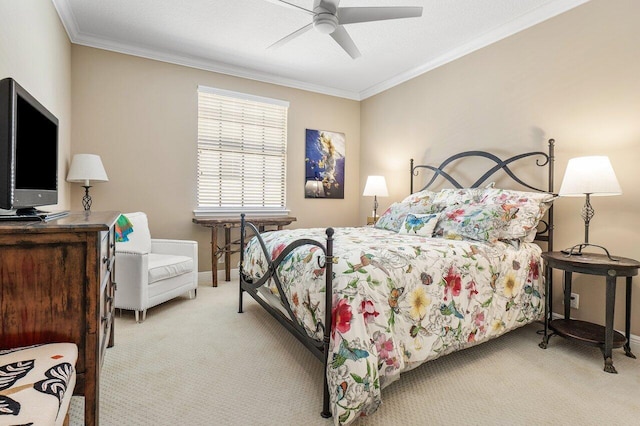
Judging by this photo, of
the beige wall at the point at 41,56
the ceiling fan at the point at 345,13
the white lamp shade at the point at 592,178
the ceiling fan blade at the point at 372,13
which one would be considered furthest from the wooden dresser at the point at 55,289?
the white lamp shade at the point at 592,178

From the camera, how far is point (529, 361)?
218 cm

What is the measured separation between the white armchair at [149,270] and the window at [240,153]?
80 centimetres

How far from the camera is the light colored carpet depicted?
1.60 m

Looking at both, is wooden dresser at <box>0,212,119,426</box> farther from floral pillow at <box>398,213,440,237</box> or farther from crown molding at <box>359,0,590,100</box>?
crown molding at <box>359,0,590,100</box>

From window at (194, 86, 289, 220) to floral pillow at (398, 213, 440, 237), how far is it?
84.6 inches

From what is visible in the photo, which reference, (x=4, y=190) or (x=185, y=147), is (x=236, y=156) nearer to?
(x=185, y=147)

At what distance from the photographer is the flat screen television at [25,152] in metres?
1.18

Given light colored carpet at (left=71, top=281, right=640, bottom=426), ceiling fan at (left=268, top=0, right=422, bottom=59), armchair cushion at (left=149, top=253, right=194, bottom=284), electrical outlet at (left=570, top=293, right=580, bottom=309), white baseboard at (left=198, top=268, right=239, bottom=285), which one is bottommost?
light colored carpet at (left=71, top=281, right=640, bottom=426)

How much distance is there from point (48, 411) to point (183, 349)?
1602mm

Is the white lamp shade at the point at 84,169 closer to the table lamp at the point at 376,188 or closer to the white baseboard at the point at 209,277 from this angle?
the white baseboard at the point at 209,277

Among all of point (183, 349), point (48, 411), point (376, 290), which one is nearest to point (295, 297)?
point (376, 290)

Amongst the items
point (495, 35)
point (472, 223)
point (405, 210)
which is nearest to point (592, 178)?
point (472, 223)

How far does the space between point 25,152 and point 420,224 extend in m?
2.64

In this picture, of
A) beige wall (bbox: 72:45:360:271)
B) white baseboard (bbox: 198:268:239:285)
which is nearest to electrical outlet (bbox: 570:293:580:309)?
white baseboard (bbox: 198:268:239:285)
